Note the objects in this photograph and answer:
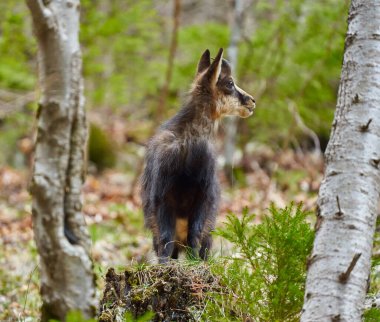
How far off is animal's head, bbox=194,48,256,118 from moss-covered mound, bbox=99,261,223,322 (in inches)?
79.3

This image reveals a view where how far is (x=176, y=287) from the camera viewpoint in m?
4.58

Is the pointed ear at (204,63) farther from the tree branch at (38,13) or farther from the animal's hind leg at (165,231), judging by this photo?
the tree branch at (38,13)

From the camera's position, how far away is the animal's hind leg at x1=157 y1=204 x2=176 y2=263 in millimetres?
5734

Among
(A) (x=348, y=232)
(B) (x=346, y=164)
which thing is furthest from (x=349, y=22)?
(A) (x=348, y=232)

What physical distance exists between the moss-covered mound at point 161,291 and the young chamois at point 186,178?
0.72 meters

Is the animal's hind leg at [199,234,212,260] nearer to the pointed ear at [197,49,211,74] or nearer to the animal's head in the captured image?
the animal's head

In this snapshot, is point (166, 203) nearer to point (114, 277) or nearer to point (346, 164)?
point (114, 277)

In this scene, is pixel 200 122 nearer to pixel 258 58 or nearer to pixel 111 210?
pixel 111 210

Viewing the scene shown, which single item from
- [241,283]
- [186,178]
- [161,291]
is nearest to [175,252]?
[186,178]

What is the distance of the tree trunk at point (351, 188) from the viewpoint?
320cm

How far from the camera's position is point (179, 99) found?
11773 millimetres

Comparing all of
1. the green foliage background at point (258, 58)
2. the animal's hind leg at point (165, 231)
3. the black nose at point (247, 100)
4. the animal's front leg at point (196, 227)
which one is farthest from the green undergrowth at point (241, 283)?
the green foliage background at point (258, 58)

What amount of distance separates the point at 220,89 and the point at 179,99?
5396mm

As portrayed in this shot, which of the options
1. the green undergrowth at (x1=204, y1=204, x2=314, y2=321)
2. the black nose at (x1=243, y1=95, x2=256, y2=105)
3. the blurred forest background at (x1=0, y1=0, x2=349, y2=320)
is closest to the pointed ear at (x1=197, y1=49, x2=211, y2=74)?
the black nose at (x1=243, y1=95, x2=256, y2=105)
